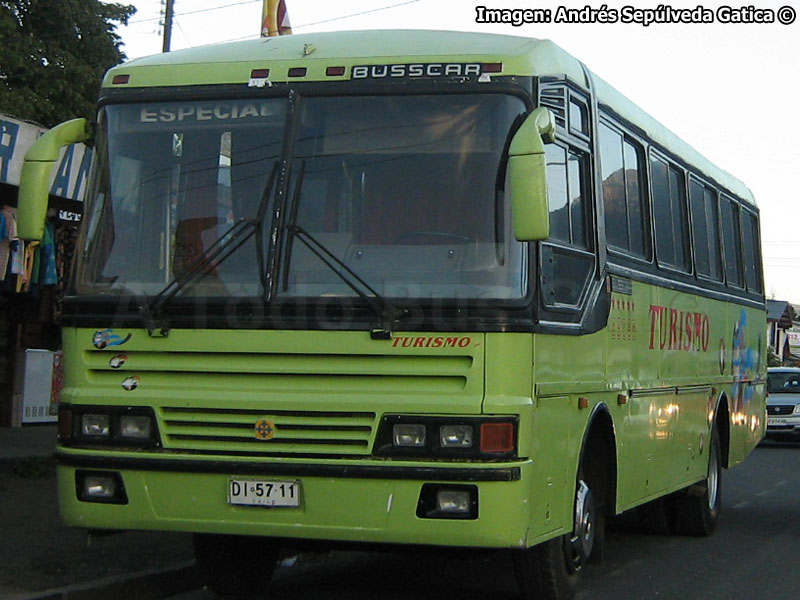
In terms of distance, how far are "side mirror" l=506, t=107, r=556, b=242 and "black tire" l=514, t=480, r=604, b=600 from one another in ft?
6.24

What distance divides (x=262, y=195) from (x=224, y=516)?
1.64 meters

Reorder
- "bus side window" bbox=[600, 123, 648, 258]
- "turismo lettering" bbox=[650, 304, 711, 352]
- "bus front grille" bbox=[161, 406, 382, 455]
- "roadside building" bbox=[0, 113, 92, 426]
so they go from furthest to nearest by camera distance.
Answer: "roadside building" bbox=[0, 113, 92, 426] < "turismo lettering" bbox=[650, 304, 711, 352] < "bus side window" bbox=[600, 123, 648, 258] < "bus front grille" bbox=[161, 406, 382, 455]

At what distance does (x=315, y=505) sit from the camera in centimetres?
685

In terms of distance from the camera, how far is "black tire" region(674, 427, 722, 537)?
12.0m

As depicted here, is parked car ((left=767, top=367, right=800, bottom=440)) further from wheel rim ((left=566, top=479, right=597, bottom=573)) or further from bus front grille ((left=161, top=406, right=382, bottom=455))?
bus front grille ((left=161, top=406, right=382, bottom=455))

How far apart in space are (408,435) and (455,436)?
231 mm

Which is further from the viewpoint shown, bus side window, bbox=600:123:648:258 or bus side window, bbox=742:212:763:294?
bus side window, bbox=742:212:763:294

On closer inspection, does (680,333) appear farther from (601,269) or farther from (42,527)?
(42,527)

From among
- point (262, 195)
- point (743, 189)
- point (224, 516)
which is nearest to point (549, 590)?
point (224, 516)

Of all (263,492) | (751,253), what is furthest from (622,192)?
(751,253)

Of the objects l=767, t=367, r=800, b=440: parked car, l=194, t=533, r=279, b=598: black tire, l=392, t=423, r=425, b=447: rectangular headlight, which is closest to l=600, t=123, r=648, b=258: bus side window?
l=392, t=423, r=425, b=447: rectangular headlight

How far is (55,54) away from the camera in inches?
1080

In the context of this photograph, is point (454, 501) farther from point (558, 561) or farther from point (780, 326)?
point (780, 326)

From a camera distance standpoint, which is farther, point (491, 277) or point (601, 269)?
point (601, 269)
